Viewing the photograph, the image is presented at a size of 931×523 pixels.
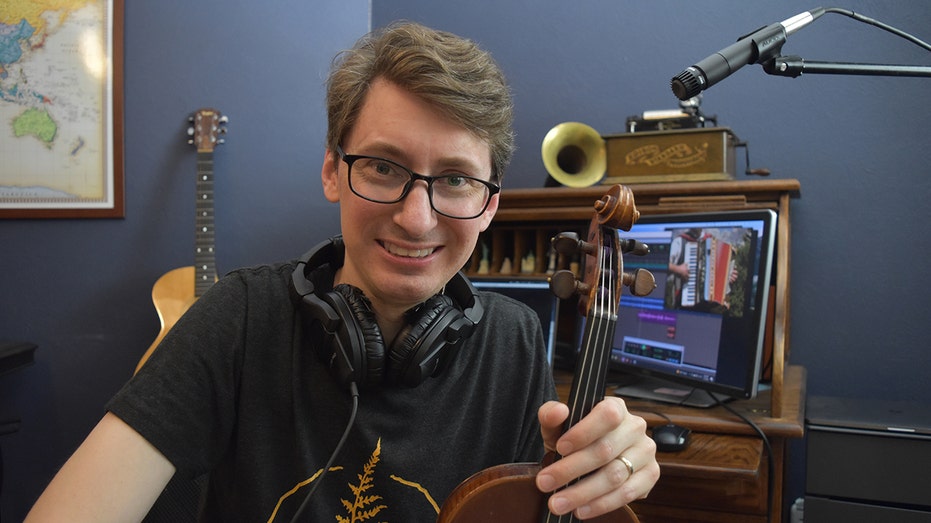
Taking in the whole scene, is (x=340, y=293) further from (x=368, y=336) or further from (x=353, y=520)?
(x=353, y=520)

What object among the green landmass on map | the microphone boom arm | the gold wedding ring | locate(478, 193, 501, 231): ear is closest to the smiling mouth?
locate(478, 193, 501, 231): ear

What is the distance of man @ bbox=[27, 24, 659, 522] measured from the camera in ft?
2.77

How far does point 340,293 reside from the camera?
0.92 m

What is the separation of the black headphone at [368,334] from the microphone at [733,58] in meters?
0.45

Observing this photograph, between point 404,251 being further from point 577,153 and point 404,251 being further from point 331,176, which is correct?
point 577,153

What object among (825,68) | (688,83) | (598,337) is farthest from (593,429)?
(825,68)

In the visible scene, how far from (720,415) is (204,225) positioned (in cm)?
164

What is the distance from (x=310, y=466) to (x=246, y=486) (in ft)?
0.31

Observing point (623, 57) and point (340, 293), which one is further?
point (623, 57)

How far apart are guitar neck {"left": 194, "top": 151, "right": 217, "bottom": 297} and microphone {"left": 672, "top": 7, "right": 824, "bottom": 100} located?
65.7 inches

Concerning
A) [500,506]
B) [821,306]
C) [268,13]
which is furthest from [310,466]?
[268,13]

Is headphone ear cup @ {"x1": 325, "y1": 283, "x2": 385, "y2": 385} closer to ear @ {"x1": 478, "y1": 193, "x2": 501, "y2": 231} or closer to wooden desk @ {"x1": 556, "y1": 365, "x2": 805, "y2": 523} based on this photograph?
ear @ {"x1": 478, "y1": 193, "x2": 501, "y2": 231}

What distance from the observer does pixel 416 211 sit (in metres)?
0.87

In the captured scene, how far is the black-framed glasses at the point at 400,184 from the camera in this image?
89 centimetres
